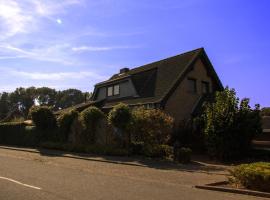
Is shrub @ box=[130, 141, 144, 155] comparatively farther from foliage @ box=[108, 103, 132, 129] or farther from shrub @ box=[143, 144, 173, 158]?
foliage @ box=[108, 103, 132, 129]

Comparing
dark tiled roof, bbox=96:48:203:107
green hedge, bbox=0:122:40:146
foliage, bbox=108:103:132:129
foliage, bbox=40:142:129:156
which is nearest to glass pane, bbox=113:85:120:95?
dark tiled roof, bbox=96:48:203:107

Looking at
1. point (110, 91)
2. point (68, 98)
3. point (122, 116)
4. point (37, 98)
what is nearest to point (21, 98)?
point (37, 98)

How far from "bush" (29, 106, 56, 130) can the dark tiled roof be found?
20.5 feet

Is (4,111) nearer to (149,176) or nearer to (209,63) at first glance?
(209,63)

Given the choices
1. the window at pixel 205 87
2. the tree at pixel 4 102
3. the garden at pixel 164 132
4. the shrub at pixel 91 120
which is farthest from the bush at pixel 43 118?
the tree at pixel 4 102

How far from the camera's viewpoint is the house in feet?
98.6

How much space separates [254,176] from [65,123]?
19.1 m

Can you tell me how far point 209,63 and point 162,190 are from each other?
77.0 feet

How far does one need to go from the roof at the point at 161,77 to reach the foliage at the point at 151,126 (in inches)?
239

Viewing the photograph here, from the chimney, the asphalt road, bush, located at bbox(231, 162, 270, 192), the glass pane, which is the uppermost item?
the chimney

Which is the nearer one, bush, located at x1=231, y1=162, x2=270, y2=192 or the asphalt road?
the asphalt road

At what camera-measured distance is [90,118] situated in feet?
85.6

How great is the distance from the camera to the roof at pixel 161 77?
98.9ft

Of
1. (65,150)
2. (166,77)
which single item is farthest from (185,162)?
(166,77)
